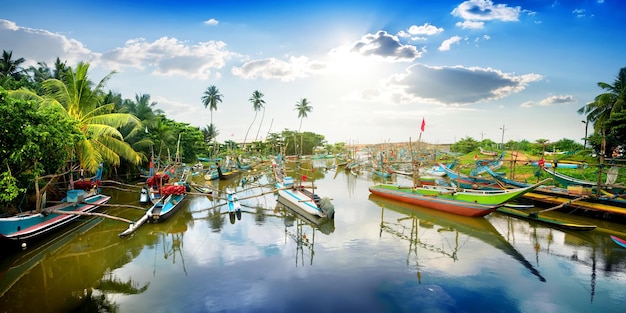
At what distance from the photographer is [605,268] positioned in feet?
24.9

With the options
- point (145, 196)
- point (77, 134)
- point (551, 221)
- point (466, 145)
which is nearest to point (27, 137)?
point (77, 134)

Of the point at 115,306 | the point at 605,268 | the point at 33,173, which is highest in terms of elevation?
the point at 33,173

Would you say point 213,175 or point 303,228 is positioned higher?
point 213,175

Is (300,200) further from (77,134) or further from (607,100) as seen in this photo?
(607,100)

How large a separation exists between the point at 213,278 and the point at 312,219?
533cm

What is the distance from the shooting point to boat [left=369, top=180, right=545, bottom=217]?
1121cm

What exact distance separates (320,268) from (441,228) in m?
5.84

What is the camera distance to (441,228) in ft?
37.0

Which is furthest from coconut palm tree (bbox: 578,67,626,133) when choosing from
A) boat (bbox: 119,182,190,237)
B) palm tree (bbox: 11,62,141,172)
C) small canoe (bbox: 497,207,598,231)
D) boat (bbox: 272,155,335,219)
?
palm tree (bbox: 11,62,141,172)

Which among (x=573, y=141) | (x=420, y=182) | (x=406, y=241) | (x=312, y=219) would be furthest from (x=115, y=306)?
(x=573, y=141)

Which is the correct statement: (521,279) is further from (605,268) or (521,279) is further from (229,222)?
(229,222)

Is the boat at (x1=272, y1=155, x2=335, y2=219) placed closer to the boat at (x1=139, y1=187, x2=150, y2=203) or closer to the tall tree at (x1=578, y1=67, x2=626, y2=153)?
the boat at (x1=139, y1=187, x2=150, y2=203)

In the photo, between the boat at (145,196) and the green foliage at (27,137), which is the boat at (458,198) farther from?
the green foliage at (27,137)

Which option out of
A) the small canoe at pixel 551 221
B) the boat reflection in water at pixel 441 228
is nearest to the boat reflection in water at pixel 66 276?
the boat reflection in water at pixel 441 228
